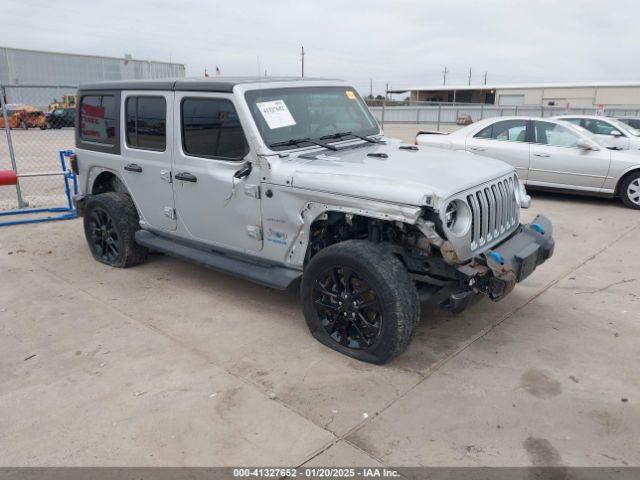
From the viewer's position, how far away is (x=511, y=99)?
1986 inches

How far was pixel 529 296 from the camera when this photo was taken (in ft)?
16.0

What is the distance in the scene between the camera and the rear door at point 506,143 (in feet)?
30.2

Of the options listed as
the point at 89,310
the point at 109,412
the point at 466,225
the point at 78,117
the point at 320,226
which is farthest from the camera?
the point at 78,117

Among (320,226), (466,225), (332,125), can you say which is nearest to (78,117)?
(332,125)

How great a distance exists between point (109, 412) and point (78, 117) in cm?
392

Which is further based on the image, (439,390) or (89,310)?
(89,310)

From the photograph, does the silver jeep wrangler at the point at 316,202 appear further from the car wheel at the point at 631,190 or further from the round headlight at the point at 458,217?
the car wheel at the point at 631,190

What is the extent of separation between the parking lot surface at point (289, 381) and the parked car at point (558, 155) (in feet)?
12.7

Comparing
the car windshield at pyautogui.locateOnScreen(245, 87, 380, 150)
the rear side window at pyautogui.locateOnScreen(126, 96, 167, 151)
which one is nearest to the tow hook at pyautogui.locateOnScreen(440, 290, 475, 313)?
the car windshield at pyautogui.locateOnScreen(245, 87, 380, 150)

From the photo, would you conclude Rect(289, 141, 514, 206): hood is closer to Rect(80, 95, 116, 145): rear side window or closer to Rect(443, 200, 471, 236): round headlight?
Rect(443, 200, 471, 236): round headlight

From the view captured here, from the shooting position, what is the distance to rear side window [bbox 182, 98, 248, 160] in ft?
13.8

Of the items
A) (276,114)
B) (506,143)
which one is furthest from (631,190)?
(276,114)

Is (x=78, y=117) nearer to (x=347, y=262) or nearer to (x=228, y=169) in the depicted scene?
(x=228, y=169)

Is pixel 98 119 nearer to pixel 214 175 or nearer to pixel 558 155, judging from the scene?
pixel 214 175
